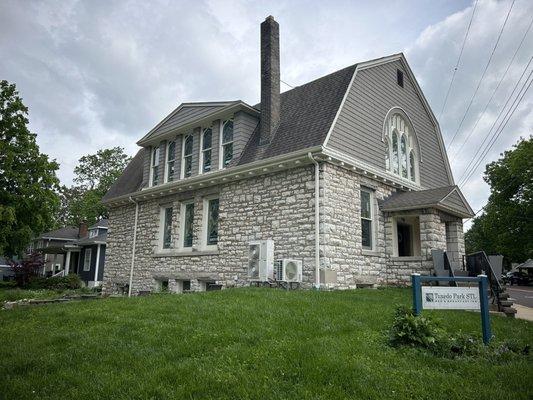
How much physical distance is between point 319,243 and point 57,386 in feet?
24.8

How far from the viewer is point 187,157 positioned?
627 inches

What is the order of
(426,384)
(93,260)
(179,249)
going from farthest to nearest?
1. (93,260)
2. (179,249)
3. (426,384)

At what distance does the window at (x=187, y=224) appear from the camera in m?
15.3

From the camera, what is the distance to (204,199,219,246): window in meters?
14.2

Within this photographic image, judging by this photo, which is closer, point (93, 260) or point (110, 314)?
point (110, 314)

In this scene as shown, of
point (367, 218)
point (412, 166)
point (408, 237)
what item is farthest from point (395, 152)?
point (367, 218)

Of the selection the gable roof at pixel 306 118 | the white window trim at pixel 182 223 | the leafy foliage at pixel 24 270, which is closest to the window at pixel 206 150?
the white window trim at pixel 182 223

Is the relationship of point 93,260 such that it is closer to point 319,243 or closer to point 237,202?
point 237,202

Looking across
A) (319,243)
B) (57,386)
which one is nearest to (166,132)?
(319,243)

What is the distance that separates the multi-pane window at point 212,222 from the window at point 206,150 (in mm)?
1269

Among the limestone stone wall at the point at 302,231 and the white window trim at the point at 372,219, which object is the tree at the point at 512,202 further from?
the white window trim at the point at 372,219

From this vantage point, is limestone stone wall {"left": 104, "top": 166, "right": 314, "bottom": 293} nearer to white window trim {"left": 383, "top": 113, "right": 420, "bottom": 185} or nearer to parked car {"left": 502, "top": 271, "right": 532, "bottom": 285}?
white window trim {"left": 383, "top": 113, "right": 420, "bottom": 185}

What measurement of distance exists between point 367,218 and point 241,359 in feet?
29.6

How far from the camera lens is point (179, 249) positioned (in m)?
15.3
